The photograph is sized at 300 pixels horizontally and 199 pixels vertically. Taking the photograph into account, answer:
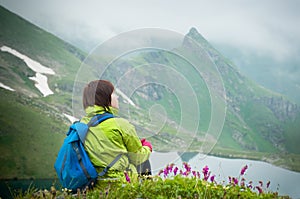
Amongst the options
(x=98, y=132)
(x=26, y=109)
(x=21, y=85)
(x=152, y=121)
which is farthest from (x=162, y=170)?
(x=21, y=85)

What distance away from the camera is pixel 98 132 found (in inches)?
212

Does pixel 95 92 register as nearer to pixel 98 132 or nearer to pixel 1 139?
pixel 98 132

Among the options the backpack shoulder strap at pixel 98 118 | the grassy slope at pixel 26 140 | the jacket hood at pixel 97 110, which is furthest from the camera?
the grassy slope at pixel 26 140

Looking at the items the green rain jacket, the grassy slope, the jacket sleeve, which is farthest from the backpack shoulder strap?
the grassy slope

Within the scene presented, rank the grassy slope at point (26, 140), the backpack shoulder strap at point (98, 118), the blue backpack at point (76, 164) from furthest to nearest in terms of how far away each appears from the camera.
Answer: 1. the grassy slope at point (26, 140)
2. the backpack shoulder strap at point (98, 118)
3. the blue backpack at point (76, 164)

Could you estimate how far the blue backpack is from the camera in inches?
207

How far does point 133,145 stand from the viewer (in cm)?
536

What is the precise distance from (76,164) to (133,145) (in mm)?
905

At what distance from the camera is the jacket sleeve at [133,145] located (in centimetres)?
532

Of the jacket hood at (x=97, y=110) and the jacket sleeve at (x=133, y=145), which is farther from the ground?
the jacket hood at (x=97, y=110)

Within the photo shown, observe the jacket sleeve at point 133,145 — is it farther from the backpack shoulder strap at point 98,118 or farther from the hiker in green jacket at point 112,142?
the backpack shoulder strap at point 98,118

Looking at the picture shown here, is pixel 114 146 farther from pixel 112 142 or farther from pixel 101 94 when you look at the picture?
pixel 101 94

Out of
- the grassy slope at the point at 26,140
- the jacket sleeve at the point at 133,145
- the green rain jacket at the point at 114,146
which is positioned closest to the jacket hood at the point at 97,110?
the green rain jacket at the point at 114,146

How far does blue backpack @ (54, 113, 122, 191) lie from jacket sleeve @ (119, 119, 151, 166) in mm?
222
